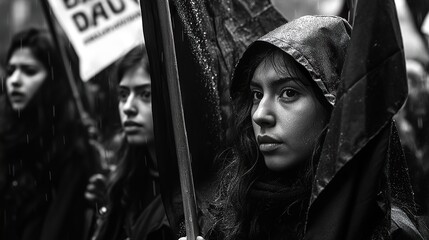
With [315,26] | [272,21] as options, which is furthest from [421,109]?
[315,26]

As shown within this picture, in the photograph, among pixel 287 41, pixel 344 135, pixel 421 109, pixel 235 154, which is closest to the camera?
pixel 344 135

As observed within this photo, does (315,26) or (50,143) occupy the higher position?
(315,26)

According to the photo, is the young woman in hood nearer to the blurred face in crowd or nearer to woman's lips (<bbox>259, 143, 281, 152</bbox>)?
woman's lips (<bbox>259, 143, 281, 152</bbox>)

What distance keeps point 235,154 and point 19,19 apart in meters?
13.0

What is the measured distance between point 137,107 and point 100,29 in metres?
1.10

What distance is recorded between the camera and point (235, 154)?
3.38 m

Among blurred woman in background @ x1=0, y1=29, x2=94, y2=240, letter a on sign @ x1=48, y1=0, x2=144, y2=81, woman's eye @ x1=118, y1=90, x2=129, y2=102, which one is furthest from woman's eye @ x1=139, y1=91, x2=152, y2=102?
blurred woman in background @ x1=0, y1=29, x2=94, y2=240

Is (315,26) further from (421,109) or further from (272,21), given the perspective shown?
(421,109)

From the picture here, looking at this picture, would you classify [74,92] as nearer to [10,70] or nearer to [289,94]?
[10,70]

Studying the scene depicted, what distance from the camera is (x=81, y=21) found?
587 cm

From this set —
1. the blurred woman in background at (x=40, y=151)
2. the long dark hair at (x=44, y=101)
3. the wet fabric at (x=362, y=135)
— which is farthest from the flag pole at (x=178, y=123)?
the long dark hair at (x=44, y=101)

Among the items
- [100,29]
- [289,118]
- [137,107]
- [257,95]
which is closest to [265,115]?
[289,118]

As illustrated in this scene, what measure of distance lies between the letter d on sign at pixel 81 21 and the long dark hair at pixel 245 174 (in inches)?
102

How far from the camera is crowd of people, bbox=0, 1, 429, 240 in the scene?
298 centimetres
